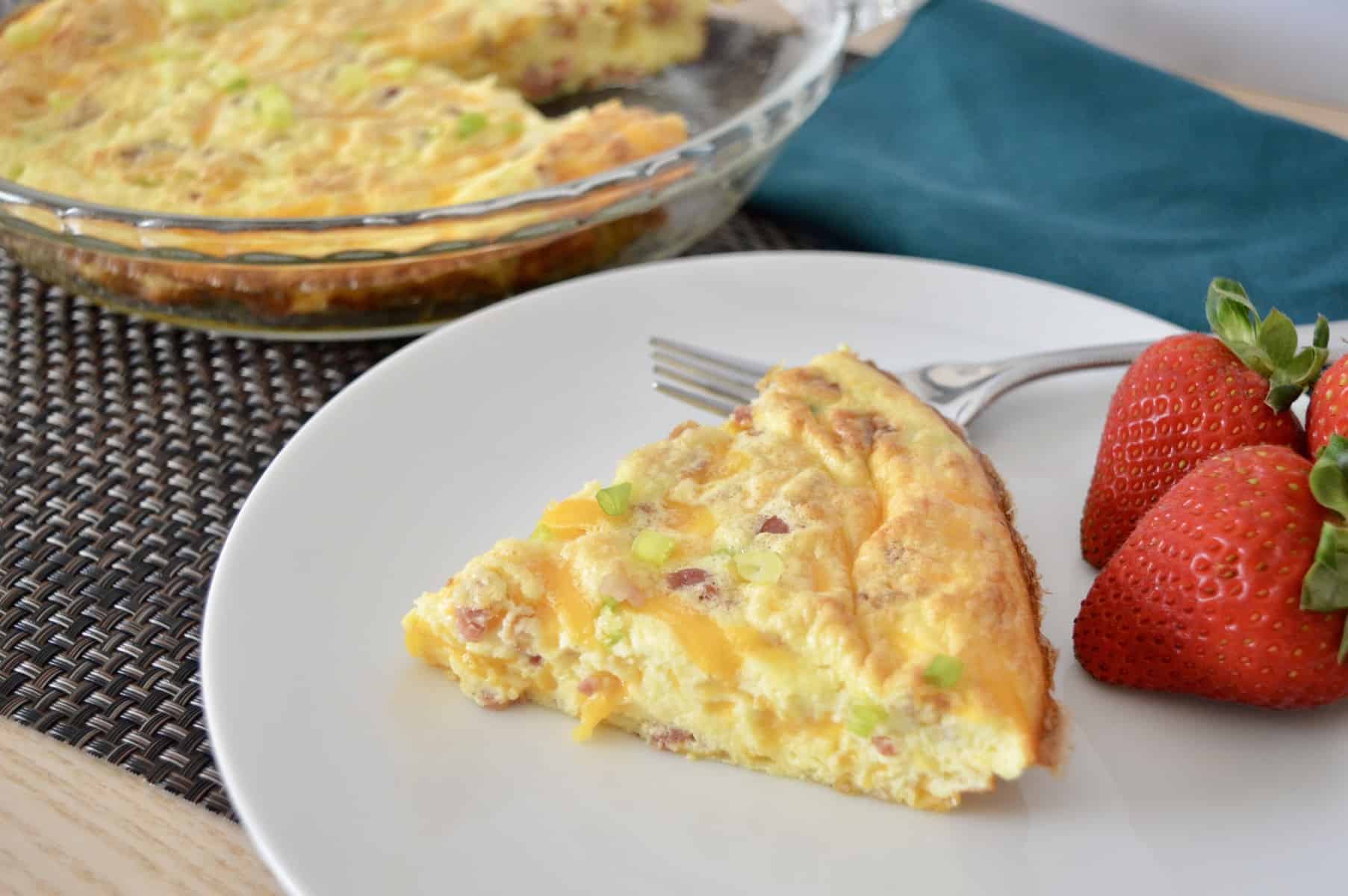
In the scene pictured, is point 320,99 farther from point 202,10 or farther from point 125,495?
point 125,495

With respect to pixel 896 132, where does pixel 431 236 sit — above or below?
above

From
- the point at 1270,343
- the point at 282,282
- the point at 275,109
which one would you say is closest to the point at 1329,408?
the point at 1270,343

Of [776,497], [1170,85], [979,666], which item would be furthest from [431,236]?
[1170,85]

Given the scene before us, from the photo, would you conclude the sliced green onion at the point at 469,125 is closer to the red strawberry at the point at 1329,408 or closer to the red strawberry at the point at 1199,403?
the red strawberry at the point at 1199,403

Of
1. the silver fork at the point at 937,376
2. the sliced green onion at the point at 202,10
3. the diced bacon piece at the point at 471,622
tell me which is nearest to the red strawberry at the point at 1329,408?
the silver fork at the point at 937,376

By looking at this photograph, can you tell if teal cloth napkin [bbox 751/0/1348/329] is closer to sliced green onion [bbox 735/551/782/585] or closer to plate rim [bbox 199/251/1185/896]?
plate rim [bbox 199/251/1185/896]

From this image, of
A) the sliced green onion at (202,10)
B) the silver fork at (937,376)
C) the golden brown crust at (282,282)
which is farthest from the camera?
the sliced green onion at (202,10)

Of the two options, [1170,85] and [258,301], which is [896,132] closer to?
[1170,85]
